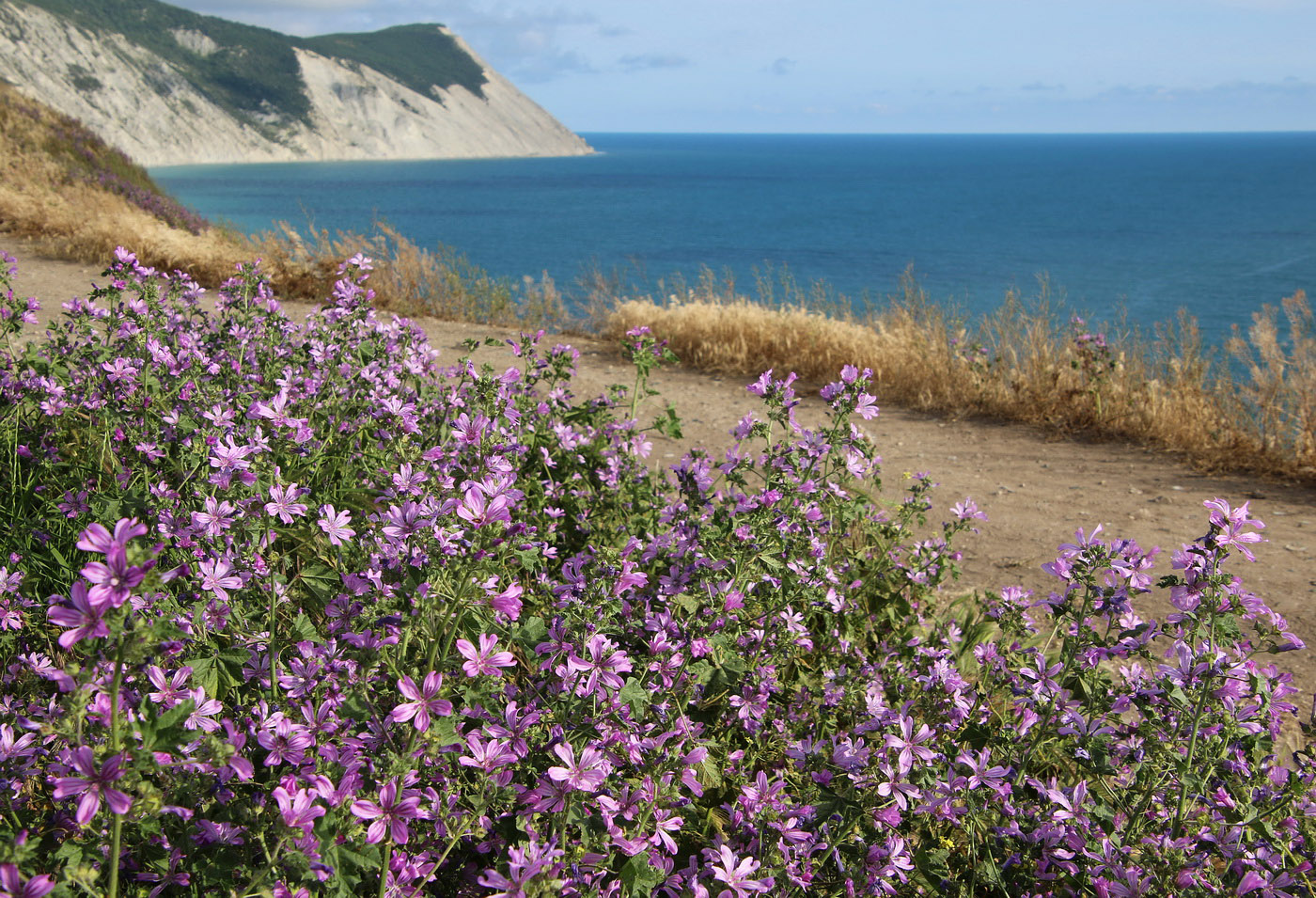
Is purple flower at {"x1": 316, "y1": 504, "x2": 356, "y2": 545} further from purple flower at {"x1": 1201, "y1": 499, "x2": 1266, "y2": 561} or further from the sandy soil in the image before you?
the sandy soil

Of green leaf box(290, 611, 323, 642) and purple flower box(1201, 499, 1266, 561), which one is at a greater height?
purple flower box(1201, 499, 1266, 561)

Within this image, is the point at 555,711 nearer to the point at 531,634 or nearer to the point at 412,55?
the point at 531,634

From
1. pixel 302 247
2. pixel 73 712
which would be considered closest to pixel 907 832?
pixel 73 712

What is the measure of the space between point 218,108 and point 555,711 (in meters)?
111

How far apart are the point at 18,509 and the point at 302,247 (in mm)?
9958

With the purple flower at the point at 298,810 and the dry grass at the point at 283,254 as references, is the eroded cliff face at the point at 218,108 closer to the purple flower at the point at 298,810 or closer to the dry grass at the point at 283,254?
the dry grass at the point at 283,254

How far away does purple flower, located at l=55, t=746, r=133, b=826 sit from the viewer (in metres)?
1.19

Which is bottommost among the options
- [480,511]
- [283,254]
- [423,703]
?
[423,703]

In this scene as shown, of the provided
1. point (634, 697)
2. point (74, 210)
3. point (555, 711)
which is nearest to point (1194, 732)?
point (634, 697)

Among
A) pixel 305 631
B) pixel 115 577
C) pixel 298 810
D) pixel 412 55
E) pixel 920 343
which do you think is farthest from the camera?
pixel 412 55

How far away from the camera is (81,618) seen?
3.91 ft

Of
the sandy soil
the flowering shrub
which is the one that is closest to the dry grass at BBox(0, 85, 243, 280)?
the sandy soil

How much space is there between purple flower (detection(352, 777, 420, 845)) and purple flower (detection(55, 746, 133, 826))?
1.23 feet

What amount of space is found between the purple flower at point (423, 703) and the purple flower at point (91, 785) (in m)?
0.42
